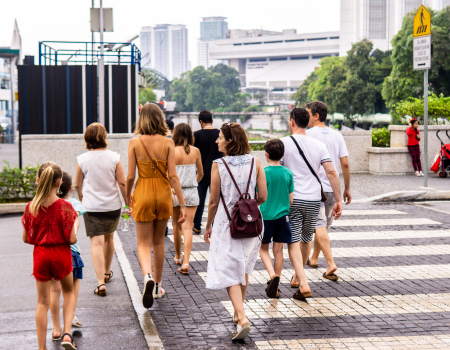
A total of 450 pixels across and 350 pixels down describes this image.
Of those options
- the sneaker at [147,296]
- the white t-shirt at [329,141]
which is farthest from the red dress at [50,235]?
the white t-shirt at [329,141]

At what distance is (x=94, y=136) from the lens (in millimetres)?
5848

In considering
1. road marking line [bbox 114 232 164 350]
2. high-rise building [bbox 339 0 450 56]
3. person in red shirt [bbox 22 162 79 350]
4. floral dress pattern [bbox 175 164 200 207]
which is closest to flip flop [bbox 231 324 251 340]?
road marking line [bbox 114 232 164 350]

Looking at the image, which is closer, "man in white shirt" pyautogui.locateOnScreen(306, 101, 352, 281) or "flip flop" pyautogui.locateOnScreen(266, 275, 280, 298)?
"flip flop" pyautogui.locateOnScreen(266, 275, 280, 298)

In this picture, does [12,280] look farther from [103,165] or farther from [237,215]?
[237,215]

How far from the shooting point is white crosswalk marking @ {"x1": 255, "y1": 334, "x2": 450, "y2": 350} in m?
4.59

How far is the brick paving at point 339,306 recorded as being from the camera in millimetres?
4762

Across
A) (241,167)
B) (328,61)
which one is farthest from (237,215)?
(328,61)

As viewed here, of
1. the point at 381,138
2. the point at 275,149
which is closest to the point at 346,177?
the point at 275,149

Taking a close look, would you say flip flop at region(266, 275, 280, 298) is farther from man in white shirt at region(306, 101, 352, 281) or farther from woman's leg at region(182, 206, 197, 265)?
woman's leg at region(182, 206, 197, 265)

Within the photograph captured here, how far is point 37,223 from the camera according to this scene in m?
4.29

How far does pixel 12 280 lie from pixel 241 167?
346 centimetres

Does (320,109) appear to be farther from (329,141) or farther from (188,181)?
(188,181)

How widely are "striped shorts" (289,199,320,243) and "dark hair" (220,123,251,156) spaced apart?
1.29 m

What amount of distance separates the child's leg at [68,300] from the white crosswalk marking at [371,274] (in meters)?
2.28
